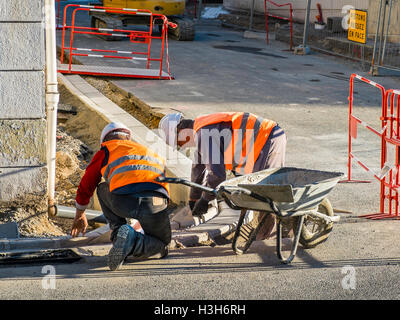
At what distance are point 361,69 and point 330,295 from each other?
13764 mm

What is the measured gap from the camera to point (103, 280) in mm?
5344

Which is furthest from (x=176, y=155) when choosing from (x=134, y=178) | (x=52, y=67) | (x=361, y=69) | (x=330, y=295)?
(x=361, y=69)

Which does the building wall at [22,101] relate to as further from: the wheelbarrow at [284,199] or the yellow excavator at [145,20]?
the yellow excavator at [145,20]

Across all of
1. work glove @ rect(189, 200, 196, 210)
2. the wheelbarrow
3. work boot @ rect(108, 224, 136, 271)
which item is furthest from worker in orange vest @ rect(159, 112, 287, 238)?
work boot @ rect(108, 224, 136, 271)

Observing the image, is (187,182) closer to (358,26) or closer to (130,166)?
(130,166)

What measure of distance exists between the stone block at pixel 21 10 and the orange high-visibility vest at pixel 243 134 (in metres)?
2.17

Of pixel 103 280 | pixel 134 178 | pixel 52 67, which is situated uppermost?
pixel 52 67

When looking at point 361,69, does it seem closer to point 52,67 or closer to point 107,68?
point 107,68

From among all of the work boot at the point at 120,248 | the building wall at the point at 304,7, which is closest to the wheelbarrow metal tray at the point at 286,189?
the work boot at the point at 120,248

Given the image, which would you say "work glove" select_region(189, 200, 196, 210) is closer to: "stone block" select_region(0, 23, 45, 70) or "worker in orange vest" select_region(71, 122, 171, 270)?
"worker in orange vest" select_region(71, 122, 171, 270)

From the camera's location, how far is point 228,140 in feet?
21.9

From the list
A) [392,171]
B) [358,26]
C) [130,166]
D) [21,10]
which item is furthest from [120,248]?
[358,26]

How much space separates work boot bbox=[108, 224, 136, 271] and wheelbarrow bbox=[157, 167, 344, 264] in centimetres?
54

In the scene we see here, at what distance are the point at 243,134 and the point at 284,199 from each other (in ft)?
4.68
